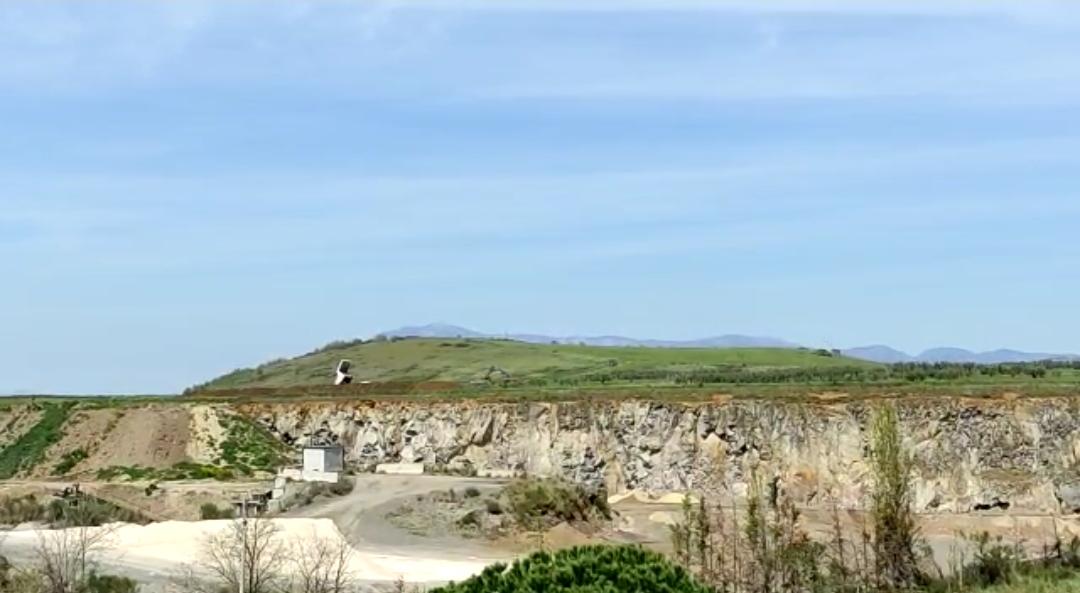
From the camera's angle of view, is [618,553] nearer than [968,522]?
Yes

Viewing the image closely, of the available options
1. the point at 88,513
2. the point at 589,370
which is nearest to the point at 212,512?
the point at 88,513

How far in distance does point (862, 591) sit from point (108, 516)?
108 ft

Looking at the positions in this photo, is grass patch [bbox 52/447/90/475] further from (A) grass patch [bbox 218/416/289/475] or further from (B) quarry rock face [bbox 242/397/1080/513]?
(B) quarry rock face [bbox 242/397/1080/513]

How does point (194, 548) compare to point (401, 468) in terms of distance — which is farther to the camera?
point (401, 468)

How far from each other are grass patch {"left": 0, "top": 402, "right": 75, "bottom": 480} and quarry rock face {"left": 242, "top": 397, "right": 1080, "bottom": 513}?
11.1m

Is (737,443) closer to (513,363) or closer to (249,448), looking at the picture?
(249,448)

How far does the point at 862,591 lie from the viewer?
3331 cm

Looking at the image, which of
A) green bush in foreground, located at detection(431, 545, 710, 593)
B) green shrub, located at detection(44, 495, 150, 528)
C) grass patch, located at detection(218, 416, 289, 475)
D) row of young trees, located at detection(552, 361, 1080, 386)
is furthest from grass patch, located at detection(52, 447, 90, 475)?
green bush in foreground, located at detection(431, 545, 710, 593)

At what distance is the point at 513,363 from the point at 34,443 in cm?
4614

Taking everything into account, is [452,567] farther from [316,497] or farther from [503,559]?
[316,497]

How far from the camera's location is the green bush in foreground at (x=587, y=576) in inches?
752

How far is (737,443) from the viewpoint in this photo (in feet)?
209

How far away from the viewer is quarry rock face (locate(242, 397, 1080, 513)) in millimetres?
59812

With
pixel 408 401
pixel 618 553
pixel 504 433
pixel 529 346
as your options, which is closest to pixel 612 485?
pixel 504 433
